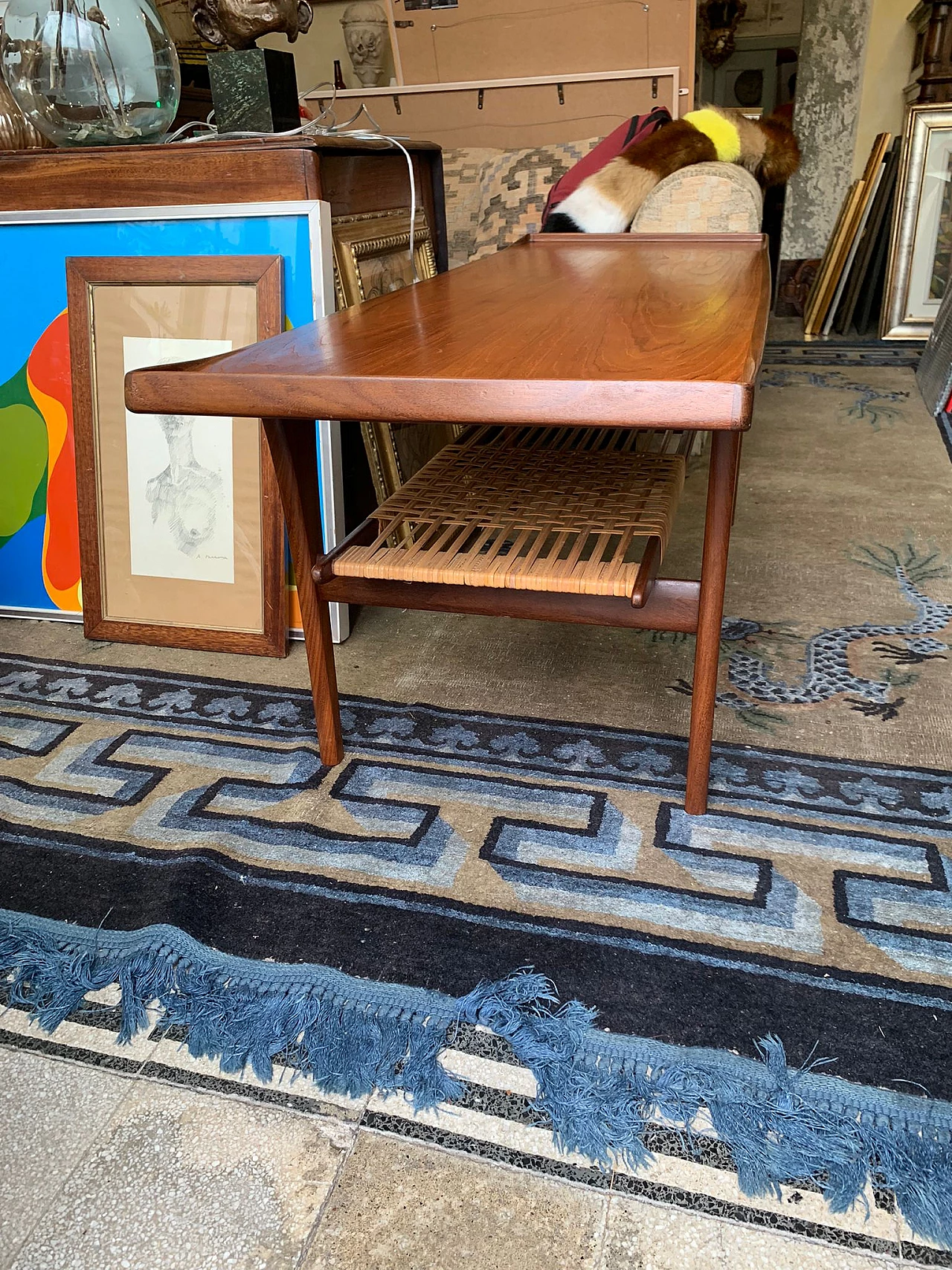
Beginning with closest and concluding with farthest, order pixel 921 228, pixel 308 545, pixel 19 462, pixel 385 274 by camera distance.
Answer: pixel 308 545 < pixel 19 462 < pixel 385 274 < pixel 921 228

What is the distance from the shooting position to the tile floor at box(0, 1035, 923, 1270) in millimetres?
847

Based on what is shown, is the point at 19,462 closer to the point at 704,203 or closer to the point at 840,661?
the point at 840,661

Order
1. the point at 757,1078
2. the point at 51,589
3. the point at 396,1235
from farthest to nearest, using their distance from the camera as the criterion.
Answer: the point at 51,589 < the point at 757,1078 < the point at 396,1235

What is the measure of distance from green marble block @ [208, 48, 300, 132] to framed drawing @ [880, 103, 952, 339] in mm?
3379

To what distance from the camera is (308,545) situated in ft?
4.53

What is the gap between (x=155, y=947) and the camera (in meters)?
1.18

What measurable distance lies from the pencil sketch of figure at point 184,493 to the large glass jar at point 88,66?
0.58 metres

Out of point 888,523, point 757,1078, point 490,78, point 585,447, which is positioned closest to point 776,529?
point 888,523

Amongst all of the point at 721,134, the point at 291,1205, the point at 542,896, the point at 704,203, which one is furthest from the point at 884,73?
the point at 291,1205

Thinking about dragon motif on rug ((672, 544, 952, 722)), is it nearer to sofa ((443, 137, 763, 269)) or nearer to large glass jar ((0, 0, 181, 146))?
large glass jar ((0, 0, 181, 146))

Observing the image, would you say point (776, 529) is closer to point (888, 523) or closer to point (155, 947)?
point (888, 523)

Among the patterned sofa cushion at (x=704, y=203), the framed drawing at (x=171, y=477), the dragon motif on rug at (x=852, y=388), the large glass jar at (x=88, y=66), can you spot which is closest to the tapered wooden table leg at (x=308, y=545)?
the framed drawing at (x=171, y=477)

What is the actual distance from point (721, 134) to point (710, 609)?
6.99 ft

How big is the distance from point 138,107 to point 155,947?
5.26ft
